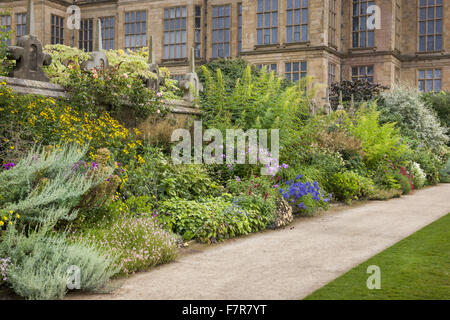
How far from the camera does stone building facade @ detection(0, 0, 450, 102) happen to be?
90.8 ft

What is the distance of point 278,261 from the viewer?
19.0ft

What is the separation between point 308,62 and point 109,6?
45.3 ft

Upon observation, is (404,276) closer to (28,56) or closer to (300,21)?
(28,56)

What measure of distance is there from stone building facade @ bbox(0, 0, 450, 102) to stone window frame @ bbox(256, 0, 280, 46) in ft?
0.18

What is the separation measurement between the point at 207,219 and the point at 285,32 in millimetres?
22388

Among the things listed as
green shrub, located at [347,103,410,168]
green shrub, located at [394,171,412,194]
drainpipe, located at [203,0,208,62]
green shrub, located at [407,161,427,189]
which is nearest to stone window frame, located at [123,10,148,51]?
drainpipe, located at [203,0,208,62]

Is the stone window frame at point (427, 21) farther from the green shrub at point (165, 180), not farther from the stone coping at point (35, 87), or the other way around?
the stone coping at point (35, 87)

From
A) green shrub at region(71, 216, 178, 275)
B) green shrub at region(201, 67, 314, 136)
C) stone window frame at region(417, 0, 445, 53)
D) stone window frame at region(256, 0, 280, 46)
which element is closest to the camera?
green shrub at region(71, 216, 178, 275)

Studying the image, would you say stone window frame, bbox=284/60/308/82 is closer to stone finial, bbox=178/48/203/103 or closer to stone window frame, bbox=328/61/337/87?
stone window frame, bbox=328/61/337/87

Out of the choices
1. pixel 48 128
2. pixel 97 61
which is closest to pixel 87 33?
pixel 97 61

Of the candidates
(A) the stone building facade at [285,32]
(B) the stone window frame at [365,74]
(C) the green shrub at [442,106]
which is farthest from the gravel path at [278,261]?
(B) the stone window frame at [365,74]

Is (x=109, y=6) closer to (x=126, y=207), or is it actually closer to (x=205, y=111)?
(x=205, y=111)
